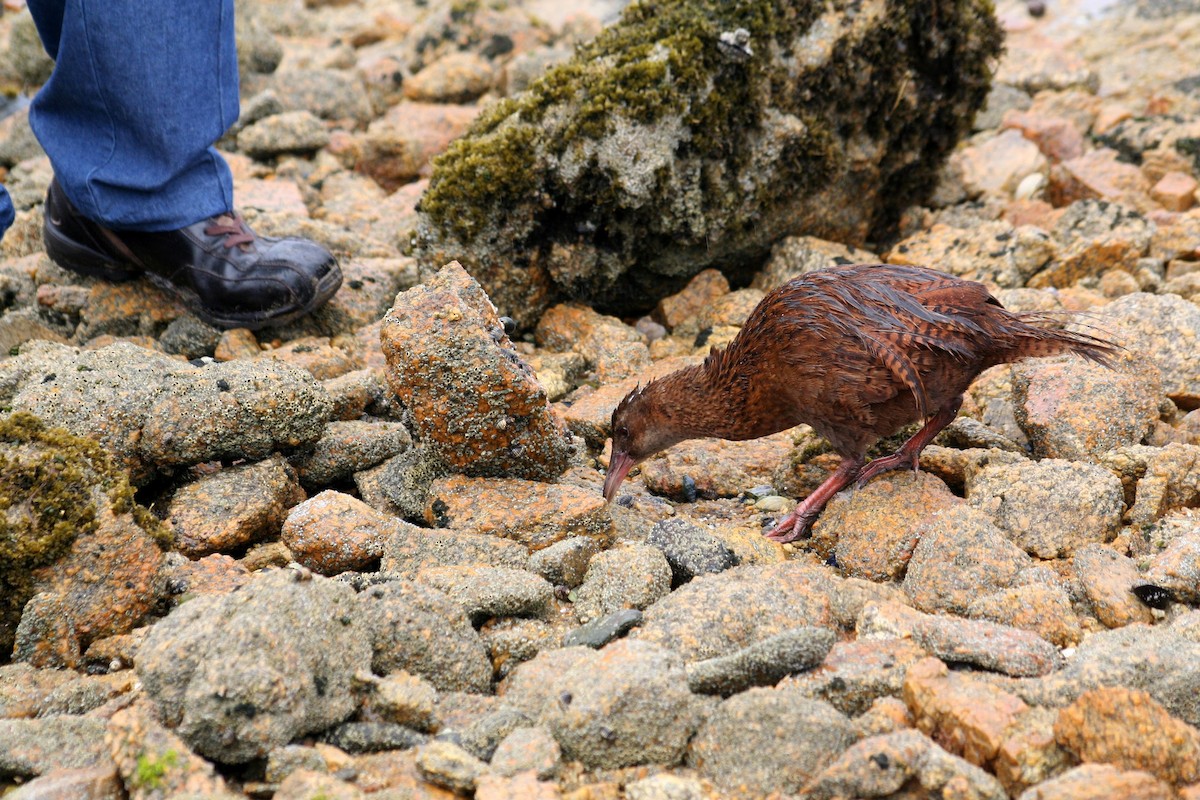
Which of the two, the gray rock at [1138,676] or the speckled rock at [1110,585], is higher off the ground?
the gray rock at [1138,676]

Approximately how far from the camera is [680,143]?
6.03 m

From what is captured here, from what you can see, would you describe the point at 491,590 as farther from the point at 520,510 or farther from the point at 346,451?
the point at 346,451

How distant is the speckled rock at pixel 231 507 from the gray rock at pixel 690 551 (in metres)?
1.52

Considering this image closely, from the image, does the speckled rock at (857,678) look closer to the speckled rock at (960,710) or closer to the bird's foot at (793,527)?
the speckled rock at (960,710)

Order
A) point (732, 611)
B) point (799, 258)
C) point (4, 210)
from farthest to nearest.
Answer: point (799, 258), point (4, 210), point (732, 611)

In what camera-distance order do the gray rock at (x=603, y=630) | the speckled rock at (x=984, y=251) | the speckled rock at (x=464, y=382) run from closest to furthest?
1. the gray rock at (x=603, y=630)
2. the speckled rock at (x=464, y=382)
3. the speckled rock at (x=984, y=251)

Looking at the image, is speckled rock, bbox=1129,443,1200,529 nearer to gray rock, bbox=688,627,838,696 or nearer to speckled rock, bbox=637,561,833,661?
speckled rock, bbox=637,561,833,661

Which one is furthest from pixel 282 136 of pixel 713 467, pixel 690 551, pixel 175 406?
pixel 690 551

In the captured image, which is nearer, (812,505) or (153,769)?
(153,769)

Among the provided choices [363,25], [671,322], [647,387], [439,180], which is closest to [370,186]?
[439,180]

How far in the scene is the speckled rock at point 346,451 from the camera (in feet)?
15.5

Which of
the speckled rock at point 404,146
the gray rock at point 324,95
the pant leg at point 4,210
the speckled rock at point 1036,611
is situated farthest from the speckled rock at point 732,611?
the gray rock at point 324,95

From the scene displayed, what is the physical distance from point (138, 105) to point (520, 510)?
2.91 meters

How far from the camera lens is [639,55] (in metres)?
6.05
